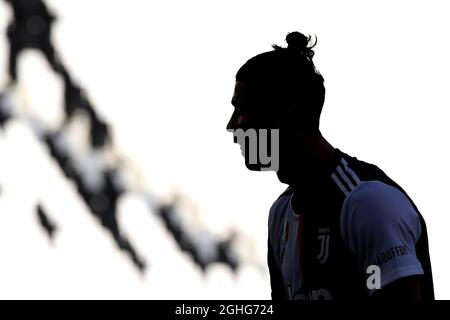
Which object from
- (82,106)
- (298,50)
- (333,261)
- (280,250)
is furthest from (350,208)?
(82,106)

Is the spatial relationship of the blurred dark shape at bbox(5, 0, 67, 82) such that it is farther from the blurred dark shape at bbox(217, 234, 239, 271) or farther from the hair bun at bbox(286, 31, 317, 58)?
the hair bun at bbox(286, 31, 317, 58)

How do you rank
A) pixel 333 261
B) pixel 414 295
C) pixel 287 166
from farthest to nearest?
1. pixel 287 166
2. pixel 333 261
3. pixel 414 295

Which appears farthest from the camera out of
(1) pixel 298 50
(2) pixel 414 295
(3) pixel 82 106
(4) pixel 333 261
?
(3) pixel 82 106

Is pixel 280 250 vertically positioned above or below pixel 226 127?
below

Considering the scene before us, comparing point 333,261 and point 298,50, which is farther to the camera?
point 298,50

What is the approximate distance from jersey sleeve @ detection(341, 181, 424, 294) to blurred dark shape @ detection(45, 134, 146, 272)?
1392cm

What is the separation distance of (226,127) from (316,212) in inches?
17.6

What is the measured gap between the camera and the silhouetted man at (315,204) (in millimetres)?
2359

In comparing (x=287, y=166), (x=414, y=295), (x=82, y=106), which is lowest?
(x=414, y=295)

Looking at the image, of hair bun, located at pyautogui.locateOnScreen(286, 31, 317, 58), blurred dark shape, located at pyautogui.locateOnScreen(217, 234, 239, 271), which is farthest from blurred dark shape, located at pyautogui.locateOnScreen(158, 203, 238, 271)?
hair bun, located at pyautogui.locateOnScreen(286, 31, 317, 58)

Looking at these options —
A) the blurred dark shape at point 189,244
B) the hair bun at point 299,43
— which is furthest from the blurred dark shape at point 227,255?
the hair bun at point 299,43

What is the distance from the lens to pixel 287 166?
8.90 ft

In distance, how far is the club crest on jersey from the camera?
8.31 ft
